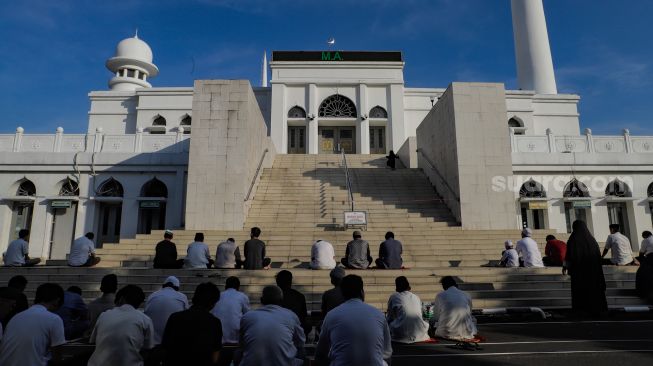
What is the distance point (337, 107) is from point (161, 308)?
23.2 m

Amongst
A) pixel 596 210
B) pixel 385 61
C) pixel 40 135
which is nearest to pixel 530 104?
pixel 385 61

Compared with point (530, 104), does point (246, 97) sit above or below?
below

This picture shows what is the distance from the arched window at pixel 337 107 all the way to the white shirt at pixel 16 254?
19.2m

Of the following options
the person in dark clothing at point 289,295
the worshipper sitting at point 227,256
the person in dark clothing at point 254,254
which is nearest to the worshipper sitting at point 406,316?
the person in dark clothing at point 289,295

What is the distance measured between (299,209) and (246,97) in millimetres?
4217

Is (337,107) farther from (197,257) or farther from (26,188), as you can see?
(197,257)

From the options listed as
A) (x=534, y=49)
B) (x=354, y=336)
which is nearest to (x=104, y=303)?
(x=354, y=336)

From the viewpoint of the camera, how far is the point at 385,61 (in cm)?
2775

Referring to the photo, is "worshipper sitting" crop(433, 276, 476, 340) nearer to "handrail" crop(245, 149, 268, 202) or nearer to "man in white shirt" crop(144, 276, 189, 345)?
"man in white shirt" crop(144, 276, 189, 345)

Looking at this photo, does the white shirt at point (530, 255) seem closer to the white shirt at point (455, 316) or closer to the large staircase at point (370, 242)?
the large staircase at point (370, 242)

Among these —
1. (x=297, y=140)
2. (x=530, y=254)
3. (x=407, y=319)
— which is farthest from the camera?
(x=297, y=140)

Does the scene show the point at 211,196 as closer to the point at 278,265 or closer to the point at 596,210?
the point at 278,265

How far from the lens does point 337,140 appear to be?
2681 cm

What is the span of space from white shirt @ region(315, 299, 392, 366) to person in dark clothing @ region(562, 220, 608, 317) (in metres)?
5.39
